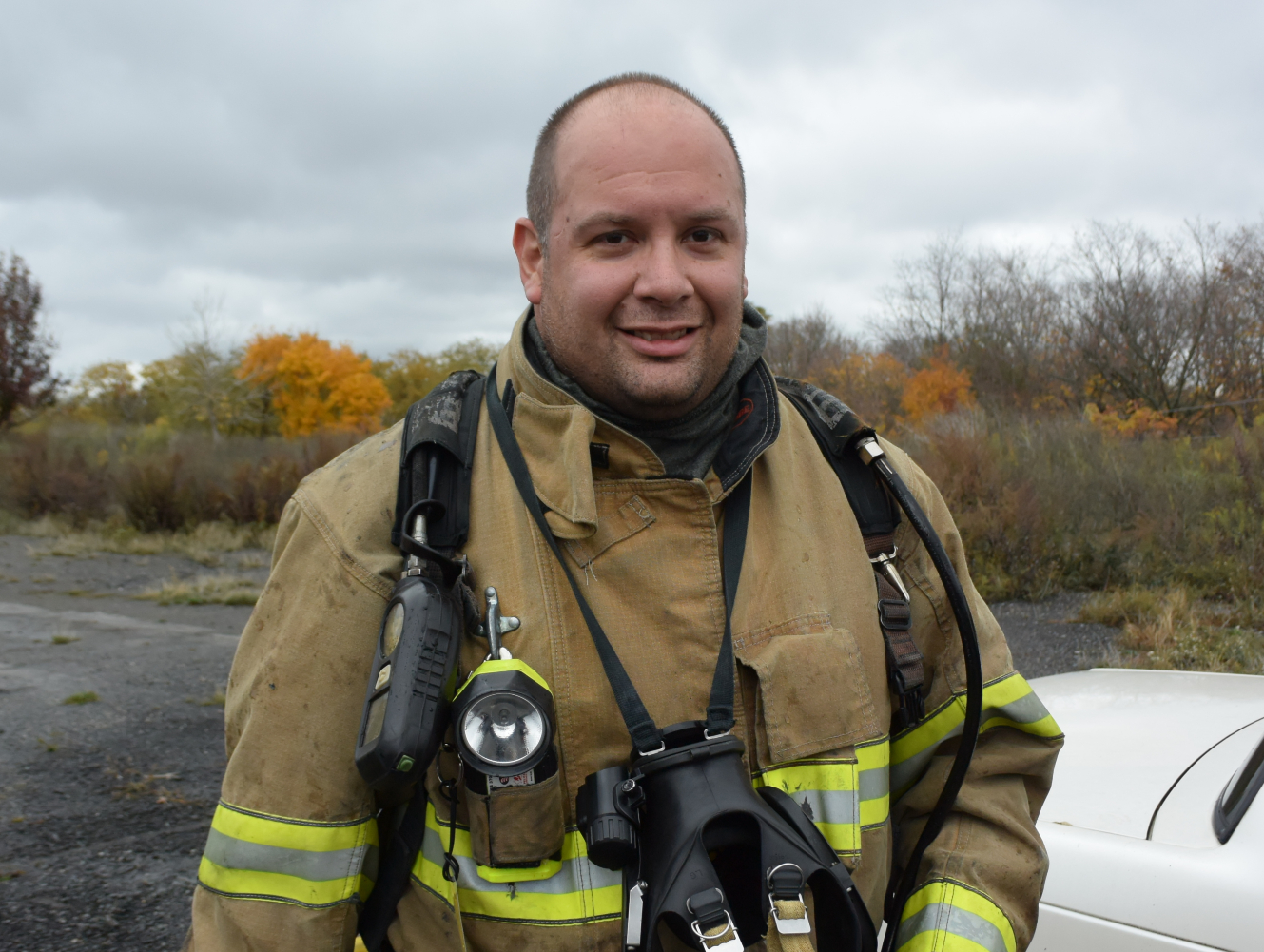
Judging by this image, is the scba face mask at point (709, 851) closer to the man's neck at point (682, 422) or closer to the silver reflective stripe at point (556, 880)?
the silver reflective stripe at point (556, 880)

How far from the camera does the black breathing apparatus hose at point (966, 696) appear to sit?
1562 mm

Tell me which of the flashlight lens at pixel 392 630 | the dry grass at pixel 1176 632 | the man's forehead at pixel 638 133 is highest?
the man's forehead at pixel 638 133

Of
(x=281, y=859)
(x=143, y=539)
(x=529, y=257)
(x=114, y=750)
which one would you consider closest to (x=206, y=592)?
(x=114, y=750)

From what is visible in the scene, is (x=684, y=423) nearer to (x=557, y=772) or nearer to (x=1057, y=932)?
(x=557, y=772)

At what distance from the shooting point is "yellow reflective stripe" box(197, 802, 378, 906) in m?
1.34

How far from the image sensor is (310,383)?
3603 cm

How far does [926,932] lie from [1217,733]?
146 cm

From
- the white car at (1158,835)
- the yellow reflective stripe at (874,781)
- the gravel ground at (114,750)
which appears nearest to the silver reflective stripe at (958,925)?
the yellow reflective stripe at (874,781)

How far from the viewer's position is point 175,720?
18.2 ft

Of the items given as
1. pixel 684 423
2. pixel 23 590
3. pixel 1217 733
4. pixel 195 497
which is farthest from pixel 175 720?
Answer: pixel 195 497

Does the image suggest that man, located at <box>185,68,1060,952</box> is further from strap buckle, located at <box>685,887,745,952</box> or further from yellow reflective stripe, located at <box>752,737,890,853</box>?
strap buckle, located at <box>685,887,745,952</box>

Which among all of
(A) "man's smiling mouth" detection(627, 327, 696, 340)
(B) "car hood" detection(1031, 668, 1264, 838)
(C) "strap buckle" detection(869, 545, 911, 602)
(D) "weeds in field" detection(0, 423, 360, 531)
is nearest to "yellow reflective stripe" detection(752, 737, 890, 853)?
(C) "strap buckle" detection(869, 545, 911, 602)

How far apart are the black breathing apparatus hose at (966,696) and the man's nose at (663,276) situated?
20.2 inches

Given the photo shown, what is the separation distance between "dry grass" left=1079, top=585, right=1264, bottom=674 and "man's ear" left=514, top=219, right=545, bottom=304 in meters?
5.33
